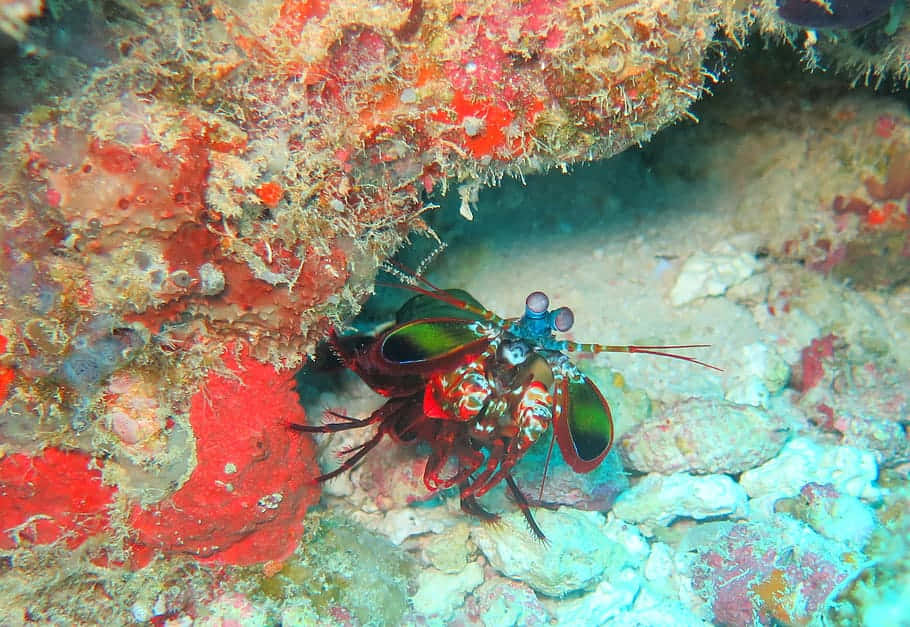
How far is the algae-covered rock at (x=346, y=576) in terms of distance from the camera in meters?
3.30

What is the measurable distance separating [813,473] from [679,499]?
124 cm

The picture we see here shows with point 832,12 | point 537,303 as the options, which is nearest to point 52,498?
point 537,303

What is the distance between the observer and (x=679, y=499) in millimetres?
4402

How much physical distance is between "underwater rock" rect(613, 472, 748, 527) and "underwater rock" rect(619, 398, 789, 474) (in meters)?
0.10

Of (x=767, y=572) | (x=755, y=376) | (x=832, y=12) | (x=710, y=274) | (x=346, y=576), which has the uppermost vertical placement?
(x=832, y=12)

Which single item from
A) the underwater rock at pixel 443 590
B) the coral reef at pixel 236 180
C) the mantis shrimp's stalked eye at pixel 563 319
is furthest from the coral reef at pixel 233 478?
the mantis shrimp's stalked eye at pixel 563 319

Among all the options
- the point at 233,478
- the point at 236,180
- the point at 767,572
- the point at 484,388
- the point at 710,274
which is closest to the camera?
the point at 236,180

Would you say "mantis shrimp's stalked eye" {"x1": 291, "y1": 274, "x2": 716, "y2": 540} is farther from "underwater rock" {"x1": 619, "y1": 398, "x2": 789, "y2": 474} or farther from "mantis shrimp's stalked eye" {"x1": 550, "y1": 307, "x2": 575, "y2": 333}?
"underwater rock" {"x1": 619, "y1": 398, "x2": 789, "y2": 474}

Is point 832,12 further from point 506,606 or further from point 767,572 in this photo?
point 506,606

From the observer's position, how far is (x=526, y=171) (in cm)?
303

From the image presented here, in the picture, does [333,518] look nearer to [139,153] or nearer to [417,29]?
[139,153]

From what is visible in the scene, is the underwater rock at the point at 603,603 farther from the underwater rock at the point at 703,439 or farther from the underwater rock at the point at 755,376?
the underwater rock at the point at 755,376

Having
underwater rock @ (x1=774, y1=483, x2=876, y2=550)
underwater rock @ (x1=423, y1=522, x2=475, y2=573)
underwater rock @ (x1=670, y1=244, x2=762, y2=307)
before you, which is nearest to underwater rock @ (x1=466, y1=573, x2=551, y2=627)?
underwater rock @ (x1=423, y1=522, x2=475, y2=573)

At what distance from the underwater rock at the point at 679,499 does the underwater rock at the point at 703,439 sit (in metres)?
0.10
